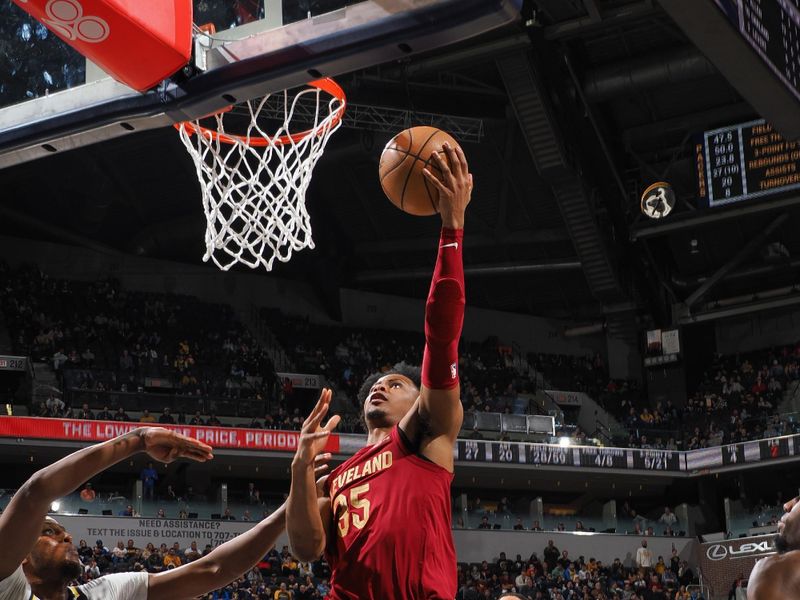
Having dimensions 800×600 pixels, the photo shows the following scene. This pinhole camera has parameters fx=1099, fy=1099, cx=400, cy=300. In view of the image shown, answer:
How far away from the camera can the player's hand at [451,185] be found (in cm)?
358

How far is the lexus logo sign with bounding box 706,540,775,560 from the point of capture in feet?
78.6

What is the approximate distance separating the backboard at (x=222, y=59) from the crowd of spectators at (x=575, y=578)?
1548 centimetres

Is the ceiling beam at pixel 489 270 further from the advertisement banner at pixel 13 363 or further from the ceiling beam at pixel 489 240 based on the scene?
the advertisement banner at pixel 13 363

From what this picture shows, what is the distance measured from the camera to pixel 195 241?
28.2m

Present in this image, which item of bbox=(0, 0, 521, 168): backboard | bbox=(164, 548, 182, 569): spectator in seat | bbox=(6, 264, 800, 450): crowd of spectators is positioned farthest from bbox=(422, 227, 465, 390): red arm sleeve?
bbox=(6, 264, 800, 450): crowd of spectators

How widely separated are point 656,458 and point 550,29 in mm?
11835

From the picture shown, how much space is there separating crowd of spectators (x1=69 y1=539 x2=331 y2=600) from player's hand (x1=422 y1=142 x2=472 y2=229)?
13.6 metres

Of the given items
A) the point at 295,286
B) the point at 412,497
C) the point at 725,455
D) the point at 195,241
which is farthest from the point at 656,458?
the point at 412,497

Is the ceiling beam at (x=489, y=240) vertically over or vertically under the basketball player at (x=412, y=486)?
over

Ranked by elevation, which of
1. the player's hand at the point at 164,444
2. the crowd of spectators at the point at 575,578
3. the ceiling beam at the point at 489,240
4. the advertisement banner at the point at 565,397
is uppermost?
the ceiling beam at the point at 489,240

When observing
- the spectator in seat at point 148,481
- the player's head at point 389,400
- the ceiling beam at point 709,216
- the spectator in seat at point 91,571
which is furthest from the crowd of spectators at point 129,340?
the player's head at point 389,400

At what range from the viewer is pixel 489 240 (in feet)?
93.8

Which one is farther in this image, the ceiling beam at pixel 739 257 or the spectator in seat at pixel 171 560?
the ceiling beam at pixel 739 257

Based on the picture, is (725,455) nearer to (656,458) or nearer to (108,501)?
(656,458)
